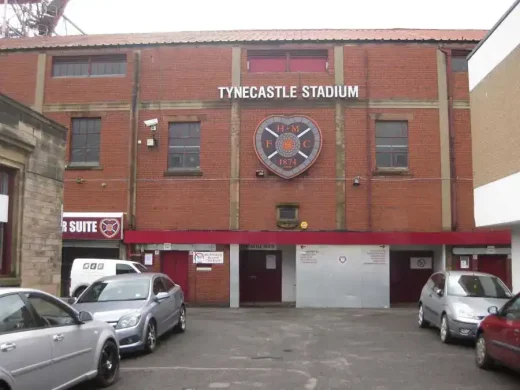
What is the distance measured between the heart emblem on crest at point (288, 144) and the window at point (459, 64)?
598 cm

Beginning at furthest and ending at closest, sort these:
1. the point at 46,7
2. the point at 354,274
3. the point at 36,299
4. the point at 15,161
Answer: the point at 46,7, the point at 354,274, the point at 15,161, the point at 36,299

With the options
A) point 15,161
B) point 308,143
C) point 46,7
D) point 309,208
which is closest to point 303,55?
point 308,143

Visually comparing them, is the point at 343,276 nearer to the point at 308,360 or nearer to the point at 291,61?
the point at 291,61

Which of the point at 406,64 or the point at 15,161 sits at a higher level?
the point at 406,64

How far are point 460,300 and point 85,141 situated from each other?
1620 centimetres

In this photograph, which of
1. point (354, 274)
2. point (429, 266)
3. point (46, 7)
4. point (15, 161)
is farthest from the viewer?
point (46, 7)

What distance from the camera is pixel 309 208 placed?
2145cm

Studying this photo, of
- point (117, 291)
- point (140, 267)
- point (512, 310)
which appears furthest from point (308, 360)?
point (140, 267)

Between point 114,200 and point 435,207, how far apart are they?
40.7 ft

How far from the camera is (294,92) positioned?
21.8 meters

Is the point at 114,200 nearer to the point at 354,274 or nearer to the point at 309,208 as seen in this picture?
the point at 309,208

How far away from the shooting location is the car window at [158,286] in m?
11.7

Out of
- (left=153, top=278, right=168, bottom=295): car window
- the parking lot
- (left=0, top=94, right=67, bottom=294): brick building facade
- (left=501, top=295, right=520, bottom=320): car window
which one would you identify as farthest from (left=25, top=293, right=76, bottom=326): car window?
(left=501, top=295, right=520, bottom=320): car window

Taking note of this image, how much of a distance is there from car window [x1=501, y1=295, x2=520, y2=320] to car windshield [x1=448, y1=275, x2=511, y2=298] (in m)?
3.72
